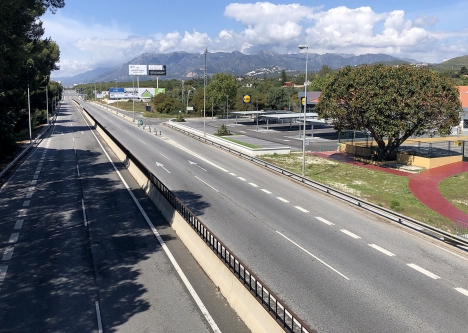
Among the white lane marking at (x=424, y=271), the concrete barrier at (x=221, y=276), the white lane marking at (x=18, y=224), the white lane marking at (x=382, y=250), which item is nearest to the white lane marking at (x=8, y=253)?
the white lane marking at (x=18, y=224)

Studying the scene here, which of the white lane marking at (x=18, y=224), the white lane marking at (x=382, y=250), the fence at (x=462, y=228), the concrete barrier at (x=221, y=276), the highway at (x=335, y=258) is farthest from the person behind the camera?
the fence at (x=462, y=228)

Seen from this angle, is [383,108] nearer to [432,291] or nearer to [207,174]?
[207,174]

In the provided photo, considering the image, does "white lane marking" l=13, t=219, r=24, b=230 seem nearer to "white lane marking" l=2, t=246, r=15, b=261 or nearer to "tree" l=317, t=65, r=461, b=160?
"white lane marking" l=2, t=246, r=15, b=261

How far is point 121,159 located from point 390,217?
2521 cm

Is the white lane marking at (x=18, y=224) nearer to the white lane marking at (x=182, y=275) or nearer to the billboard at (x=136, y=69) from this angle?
the white lane marking at (x=182, y=275)

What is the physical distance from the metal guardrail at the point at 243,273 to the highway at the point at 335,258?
73 cm

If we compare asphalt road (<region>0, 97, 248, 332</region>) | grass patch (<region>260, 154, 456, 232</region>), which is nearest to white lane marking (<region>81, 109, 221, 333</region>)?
asphalt road (<region>0, 97, 248, 332</region>)

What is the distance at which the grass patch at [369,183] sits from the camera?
23062 mm

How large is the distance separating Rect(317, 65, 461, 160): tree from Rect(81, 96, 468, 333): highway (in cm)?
1205

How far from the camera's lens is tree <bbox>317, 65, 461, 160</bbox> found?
34.3 metres

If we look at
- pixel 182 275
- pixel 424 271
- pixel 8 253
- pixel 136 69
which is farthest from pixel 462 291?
pixel 136 69

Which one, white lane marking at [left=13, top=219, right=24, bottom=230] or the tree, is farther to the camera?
the tree

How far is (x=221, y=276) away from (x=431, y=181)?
82.2 ft

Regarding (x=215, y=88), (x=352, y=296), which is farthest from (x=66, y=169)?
(x=215, y=88)
